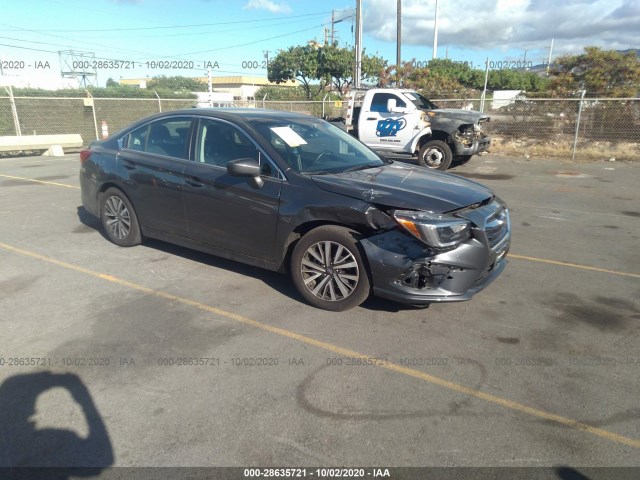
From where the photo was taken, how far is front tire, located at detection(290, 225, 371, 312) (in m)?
3.83

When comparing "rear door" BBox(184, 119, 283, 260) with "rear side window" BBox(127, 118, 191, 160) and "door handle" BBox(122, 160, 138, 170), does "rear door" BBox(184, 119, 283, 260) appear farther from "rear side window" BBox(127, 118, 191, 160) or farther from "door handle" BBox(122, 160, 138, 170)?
"door handle" BBox(122, 160, 138, 170)

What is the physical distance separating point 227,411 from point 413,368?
50.6 inches

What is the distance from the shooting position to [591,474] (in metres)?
2.35

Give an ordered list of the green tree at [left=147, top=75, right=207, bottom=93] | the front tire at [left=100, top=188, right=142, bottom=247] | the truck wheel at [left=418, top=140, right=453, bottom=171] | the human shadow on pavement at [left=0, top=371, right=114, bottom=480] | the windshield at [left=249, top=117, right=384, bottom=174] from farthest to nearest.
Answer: the green tree at [left=147, top=75, right=207, bottom=93]
the truck wheel at [left=418, top=140, right=453, bottom=171]
the front tire at [left=100, top=188, right=142, bottom=247]
the windshield at [left=249, top=117, right=384, bottom=174]
the human shadow on pavement at [left=0, top=371, right=114, bottom=480]

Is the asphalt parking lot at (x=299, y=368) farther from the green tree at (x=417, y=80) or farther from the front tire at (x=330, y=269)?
the green tree at (x=417, y=80)

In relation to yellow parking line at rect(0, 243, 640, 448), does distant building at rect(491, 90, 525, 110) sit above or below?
above

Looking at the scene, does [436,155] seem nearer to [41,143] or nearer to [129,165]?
[129,165]

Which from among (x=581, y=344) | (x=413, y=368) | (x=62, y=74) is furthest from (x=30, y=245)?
(x=62, y=74)

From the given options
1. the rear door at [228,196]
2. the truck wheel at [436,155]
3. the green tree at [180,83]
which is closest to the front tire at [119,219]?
the rear door at [228,196]

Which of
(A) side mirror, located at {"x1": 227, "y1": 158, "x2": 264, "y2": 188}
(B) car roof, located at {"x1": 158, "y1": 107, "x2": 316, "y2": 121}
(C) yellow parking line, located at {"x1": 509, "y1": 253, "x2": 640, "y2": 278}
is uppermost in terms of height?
(B) car roof, located at {"x1": 158, "y1": 107, "x2": 316, "y2": 121}

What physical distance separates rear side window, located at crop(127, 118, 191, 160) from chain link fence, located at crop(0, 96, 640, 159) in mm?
9946

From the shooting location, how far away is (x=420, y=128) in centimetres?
1258

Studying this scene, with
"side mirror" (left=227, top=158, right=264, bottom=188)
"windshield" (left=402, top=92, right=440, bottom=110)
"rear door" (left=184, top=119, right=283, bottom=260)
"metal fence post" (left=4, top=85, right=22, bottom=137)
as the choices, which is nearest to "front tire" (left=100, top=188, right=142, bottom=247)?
"rear door" (left=184, top=119, right=283, bottom=260)

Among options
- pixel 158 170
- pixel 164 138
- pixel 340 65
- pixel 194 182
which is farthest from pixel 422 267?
pixel 340 65
